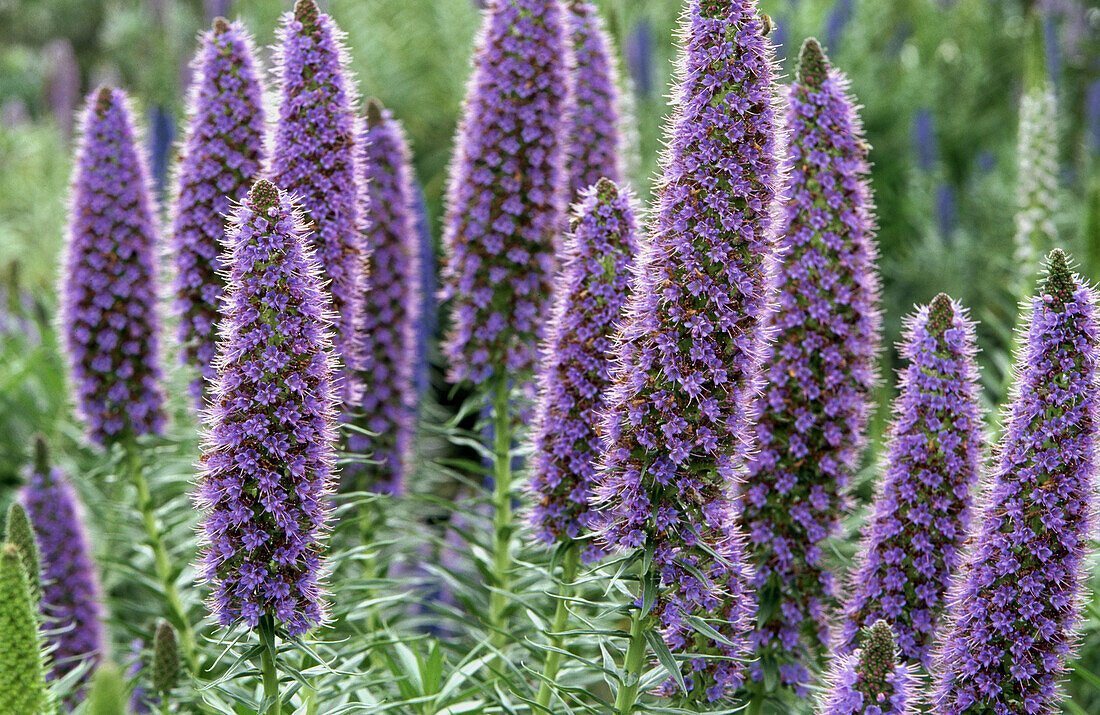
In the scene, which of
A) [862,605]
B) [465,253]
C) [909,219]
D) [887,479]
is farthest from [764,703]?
[909,219]

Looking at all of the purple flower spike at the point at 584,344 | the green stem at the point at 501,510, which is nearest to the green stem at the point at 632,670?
the purple flower spike at the point at 584,344

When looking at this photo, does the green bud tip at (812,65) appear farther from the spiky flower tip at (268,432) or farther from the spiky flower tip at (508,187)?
the spiky flower tip at (268,432)

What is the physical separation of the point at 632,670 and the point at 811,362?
134 cm

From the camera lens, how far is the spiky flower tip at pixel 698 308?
319 centimetres

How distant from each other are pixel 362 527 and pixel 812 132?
10.2 ft

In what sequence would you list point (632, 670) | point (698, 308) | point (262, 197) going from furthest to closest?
point (632, 670), point (698, 308), point (262, 197)

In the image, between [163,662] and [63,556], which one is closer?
[163,662]

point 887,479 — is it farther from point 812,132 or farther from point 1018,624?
point 812,132

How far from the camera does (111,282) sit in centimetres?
497

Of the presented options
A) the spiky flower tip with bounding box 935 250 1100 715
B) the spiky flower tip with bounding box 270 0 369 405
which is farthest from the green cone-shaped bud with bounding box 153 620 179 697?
the spiky flower tip with bounding box 935 250 1100 715

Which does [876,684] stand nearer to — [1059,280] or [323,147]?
[1059,280]

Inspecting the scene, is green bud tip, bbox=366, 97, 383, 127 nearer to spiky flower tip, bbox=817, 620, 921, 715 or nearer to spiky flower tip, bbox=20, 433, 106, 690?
spiky flower tip, bbox=20, 433, 106, 690

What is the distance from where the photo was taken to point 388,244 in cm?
529

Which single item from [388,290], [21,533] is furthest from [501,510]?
[21,533]
